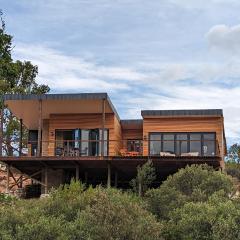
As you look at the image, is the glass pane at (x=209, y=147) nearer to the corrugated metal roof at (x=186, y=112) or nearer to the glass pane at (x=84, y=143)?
the corrugated metal roof at (x=186, y=112)

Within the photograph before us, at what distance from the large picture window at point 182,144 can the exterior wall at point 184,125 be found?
7.8 inches

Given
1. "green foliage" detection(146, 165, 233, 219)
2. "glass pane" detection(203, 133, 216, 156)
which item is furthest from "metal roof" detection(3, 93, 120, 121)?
"green foliage" detection(146, 165, 233, 219)

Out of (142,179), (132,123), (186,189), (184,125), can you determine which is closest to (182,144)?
(184,125)

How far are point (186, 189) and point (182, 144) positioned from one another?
869 centimetres

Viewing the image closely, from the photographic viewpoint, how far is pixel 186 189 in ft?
57.5

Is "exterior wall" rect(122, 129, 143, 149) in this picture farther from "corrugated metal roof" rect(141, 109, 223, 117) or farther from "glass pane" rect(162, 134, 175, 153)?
"corrugated metal roof" rect(141, 109, 223, 117)

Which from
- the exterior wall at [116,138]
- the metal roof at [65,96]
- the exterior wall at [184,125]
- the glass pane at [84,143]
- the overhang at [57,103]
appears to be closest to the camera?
the metal roof at [65,96]

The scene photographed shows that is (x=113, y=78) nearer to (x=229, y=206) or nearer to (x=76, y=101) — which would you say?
(x=76, y=101)

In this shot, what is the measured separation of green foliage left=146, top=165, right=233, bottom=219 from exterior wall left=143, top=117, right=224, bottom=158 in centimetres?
725

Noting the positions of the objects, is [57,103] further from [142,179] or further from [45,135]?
[142,179]

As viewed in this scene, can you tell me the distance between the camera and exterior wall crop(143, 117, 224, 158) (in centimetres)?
2614

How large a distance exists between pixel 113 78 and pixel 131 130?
5.51 meters

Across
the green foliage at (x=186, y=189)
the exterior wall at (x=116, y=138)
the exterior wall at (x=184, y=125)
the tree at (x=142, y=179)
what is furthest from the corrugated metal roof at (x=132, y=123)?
the green foliage at (x=186, y=189)

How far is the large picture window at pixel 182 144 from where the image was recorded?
1014 inches
